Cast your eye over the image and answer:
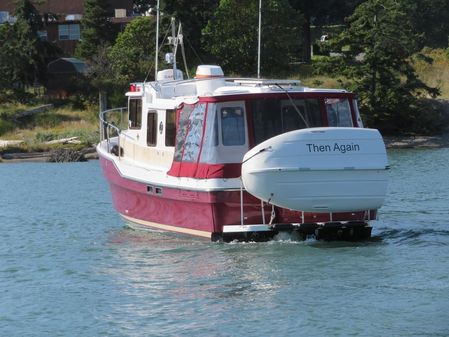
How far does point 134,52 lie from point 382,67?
17797 millimetres

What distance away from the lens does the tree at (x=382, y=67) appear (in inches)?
2459

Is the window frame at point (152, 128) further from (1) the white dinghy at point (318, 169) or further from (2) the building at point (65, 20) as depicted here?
(2) the building at point (65, 20)

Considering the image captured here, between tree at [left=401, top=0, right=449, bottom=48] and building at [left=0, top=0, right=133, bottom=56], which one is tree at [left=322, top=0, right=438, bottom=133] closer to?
tree at [left=401, top=0, right=449, bottom=48]

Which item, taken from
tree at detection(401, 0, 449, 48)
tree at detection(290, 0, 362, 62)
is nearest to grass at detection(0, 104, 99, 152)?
tree at detection(290, 0, 362, 62)

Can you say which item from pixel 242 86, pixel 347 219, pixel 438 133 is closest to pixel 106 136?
pixel 242 86

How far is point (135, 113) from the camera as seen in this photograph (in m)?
26.6

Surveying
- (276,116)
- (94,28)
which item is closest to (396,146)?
(94,28)

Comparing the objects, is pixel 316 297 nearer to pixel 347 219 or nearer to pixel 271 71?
pixel 347 219

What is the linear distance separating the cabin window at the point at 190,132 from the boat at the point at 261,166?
0.07 feet

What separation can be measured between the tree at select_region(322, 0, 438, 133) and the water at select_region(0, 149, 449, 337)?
114 feet

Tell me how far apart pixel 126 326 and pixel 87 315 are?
43.7 inches

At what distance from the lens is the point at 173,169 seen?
909 inches

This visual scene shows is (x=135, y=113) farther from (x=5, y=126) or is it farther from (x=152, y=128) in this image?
(x=5, y=126)

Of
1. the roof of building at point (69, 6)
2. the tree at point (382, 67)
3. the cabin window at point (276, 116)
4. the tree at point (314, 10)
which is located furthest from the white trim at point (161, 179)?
the roof of building at point (69, 6)
